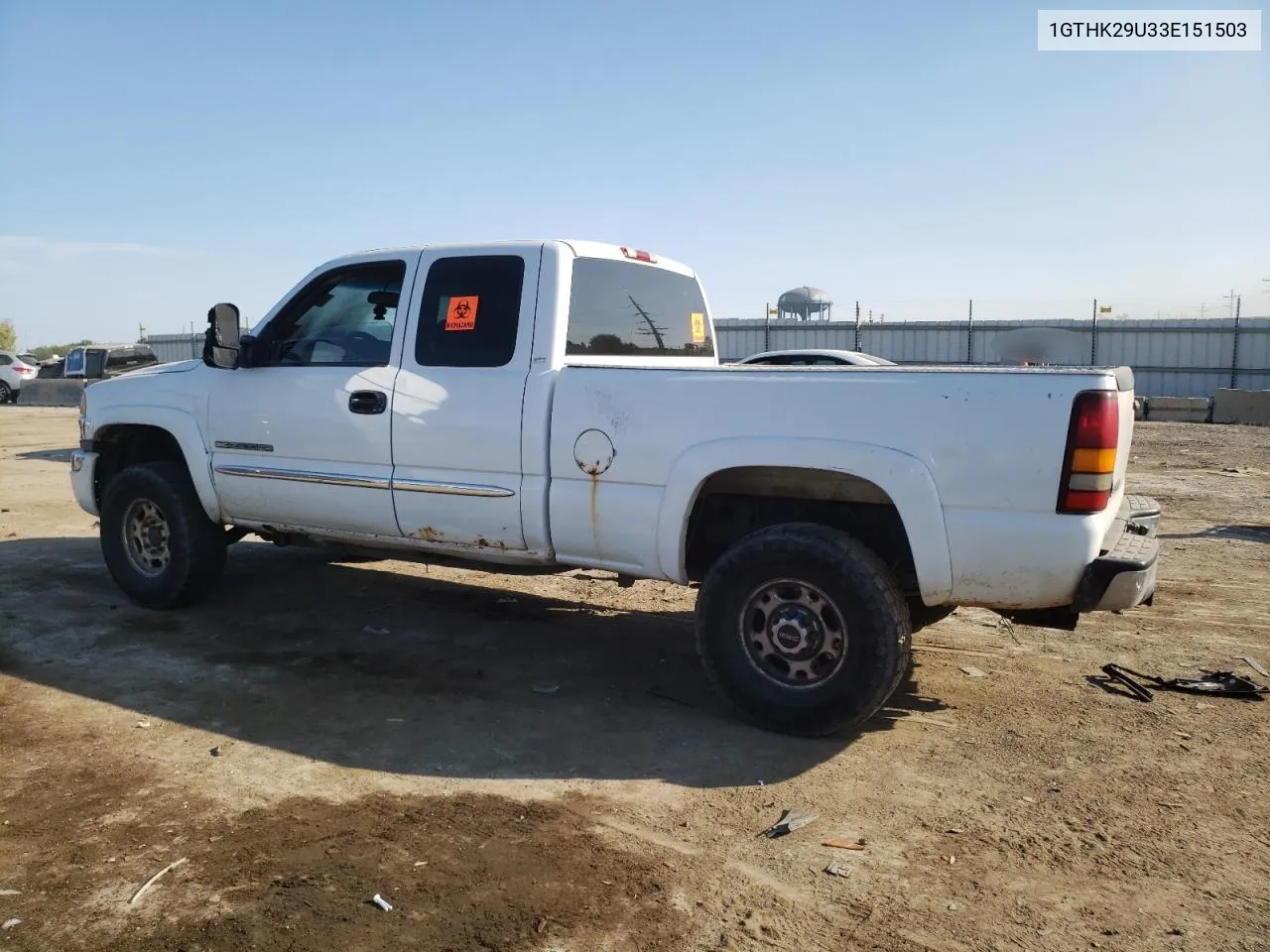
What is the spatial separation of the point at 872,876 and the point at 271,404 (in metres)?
4.05

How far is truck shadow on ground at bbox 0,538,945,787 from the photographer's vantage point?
13.3 ft

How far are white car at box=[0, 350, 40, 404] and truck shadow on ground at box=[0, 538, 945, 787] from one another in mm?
27451

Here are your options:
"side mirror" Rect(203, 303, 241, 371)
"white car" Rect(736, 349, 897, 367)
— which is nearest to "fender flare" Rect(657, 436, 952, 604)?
"side mirror" Rect(203, 303, 241, 371)

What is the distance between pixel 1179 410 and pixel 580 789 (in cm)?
2128

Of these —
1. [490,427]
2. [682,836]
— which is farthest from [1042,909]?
[490,427]

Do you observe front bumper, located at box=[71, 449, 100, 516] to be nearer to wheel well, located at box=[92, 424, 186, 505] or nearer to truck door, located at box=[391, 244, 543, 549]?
wheel well, located at box=[92, 424, 186, 505]

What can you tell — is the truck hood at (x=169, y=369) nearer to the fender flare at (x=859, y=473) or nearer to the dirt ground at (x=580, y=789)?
the dirt ground at (x=580, y=789)

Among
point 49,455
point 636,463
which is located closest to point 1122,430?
point 636,463

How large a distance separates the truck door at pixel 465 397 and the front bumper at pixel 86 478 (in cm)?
264

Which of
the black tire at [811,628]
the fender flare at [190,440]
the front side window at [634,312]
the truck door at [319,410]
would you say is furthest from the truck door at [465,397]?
the fender flare at [190,440]

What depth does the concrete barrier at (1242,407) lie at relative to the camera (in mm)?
20125

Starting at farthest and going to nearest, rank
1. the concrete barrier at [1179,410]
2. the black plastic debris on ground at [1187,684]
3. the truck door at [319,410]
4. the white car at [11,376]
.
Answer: the white car at [11,376] → the concrete barrier at [1179,410] → the truck door at [319,410] → the black plastic debris on ground at [1187,684]

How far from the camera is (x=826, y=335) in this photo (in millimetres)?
27031

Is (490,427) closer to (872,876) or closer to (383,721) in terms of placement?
(383,721)
